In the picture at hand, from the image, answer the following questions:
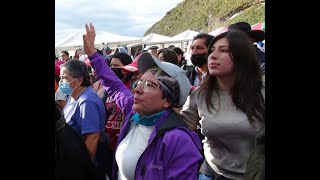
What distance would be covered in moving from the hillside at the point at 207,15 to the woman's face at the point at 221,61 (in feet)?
76.2

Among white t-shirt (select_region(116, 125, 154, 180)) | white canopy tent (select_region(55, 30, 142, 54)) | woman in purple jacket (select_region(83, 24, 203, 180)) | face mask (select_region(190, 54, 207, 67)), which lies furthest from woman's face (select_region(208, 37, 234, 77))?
white canopy tent (select_region(55, 30, 142, 54))

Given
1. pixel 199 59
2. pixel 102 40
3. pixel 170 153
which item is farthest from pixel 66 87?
pixel 102 40

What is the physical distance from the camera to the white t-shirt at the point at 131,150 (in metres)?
2.38

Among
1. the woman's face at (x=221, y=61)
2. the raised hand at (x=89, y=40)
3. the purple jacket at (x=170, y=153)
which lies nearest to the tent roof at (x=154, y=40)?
the raised hand at (x=89, y=40)

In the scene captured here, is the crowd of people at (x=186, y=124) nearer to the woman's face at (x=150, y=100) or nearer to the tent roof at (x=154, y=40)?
the woman's face at (x=150, y=100)

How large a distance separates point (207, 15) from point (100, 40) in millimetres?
29473

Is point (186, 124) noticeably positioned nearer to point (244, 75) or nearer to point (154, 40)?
point (244, 75)

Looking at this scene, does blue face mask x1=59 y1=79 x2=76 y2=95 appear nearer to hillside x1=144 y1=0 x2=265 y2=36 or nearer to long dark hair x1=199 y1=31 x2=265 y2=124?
long dark hair x1=199 y1=31 x2=265 y2=124

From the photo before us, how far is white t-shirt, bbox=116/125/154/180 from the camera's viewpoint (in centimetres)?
238

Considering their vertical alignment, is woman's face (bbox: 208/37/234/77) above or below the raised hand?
below

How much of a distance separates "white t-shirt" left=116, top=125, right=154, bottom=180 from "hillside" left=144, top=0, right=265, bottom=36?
23679 millimetres

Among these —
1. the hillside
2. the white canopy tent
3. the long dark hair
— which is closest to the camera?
the long dark hair

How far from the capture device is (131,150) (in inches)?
95.3
